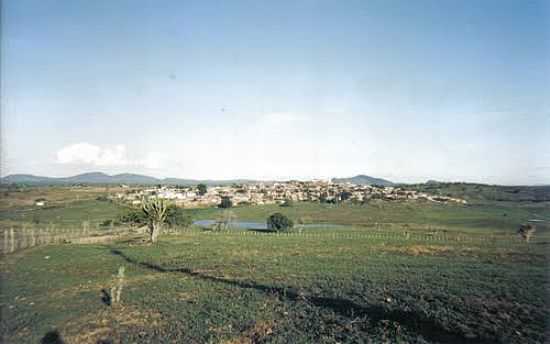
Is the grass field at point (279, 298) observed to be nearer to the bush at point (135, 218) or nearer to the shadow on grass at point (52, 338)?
the shadow on grass at point (52, 338)

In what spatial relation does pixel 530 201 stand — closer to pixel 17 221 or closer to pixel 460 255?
pixel 460 255

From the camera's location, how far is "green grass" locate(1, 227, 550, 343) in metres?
11.0

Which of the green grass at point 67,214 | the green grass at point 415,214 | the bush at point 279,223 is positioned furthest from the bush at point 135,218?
the green grass at point 415,214

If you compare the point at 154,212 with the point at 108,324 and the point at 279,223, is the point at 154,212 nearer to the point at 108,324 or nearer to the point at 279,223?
the point at 279,223

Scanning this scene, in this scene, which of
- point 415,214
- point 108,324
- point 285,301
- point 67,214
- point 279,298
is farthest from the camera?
point 415,214

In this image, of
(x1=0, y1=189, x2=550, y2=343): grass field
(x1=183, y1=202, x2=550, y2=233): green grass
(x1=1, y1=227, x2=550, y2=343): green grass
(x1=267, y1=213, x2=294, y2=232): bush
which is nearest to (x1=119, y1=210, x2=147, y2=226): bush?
(x1=0, y1=189, x2=550, y2=343): grass field

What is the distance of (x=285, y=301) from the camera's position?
14648mm

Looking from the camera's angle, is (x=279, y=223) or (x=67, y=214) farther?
(x=67, y=214)

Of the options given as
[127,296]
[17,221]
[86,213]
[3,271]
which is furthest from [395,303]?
[86,213]

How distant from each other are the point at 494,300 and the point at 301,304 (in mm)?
8832

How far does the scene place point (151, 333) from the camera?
1122 cm

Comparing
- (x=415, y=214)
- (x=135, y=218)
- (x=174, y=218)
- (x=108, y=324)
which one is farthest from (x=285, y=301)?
(x=415, y=214)

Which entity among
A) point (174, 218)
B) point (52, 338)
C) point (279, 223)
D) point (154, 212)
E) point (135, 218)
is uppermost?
point (154, 212)

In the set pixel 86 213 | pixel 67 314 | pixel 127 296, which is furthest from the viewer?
pixel 86 213
